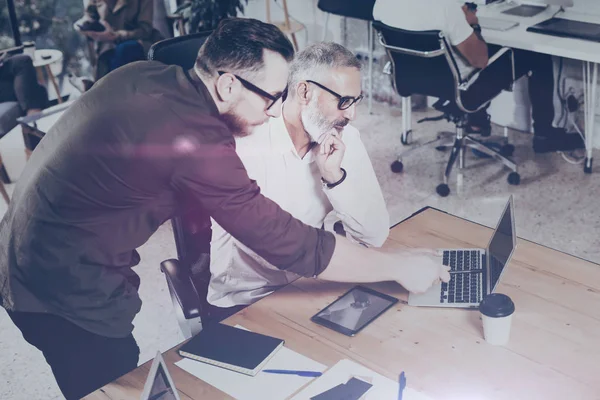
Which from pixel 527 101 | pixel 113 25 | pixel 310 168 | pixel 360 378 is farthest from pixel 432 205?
pixel 113 25

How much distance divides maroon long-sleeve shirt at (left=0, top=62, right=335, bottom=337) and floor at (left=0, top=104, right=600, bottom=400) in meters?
1.06

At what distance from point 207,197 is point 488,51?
2.73 metres

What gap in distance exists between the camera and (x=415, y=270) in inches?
68.2

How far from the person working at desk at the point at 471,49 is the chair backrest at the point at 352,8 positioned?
102 centimetres

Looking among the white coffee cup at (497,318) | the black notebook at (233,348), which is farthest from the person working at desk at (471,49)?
the black notebook at (233,348)

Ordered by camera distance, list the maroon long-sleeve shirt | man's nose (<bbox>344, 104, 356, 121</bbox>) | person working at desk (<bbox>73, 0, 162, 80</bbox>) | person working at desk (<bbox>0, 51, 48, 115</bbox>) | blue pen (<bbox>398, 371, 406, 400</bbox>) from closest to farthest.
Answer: blue pen (<bbox>398, 371, 406, 400</bbox>)
the maroon long-sleeve shirt
man's nose (<bbox>344, 104, 356, 121</bbox>)
person working at desk (<bbox>0, 51, 48, 115</bbox>)
person working at desk (<bbox>73, 0, 162, 80</bbox>)

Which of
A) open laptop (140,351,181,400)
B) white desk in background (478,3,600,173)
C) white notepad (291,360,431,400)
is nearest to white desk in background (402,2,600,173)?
white desk in background (478,3,600,173)

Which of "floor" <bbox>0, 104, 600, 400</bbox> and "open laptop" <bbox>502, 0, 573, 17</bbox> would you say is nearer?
"floor" <bbox>0, 104, 600, 400</bbox>

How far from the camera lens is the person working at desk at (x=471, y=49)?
3443 millimetres

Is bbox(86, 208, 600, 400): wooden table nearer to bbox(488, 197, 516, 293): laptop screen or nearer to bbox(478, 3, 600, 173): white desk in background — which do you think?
bbox(488, 197, 516, 293): laptop screen

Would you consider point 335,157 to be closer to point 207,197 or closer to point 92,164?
point 207,197

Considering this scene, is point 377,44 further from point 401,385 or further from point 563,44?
point 401,385

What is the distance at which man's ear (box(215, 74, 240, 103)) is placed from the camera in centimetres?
159

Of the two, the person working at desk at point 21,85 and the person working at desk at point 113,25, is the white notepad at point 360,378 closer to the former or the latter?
the person working at desk at point 21,85
